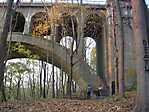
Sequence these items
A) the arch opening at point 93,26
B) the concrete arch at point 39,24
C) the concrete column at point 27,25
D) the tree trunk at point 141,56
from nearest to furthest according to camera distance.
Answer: the tree trunk at point 141,56 → the concrete arch at point 39,24 → the arch opening at point 93,26 → the concrete column at point 27,25

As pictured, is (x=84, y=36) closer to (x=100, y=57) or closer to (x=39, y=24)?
(x=39, y=24)

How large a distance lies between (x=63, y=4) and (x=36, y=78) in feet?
53.9

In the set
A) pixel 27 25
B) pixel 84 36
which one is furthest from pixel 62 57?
pixel 27 25

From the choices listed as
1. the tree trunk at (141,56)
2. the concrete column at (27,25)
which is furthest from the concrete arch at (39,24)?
the tree trunk at (141,56)

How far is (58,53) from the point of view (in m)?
37.2

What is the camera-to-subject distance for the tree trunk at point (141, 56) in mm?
11398

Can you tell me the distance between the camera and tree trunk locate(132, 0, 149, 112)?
1140 cm

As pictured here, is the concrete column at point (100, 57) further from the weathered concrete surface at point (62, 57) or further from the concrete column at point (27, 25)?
the concrete column at point (27, 25)

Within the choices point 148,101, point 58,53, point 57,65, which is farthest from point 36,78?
point 148,101

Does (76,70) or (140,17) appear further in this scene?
(76,70)

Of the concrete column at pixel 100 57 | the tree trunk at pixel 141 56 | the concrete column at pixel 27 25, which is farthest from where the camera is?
the concrete column at pixel 100 57

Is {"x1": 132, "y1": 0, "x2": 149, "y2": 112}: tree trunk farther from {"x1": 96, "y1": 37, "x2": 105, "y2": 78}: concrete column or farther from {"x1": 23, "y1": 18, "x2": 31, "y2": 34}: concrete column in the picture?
{"x1": 96, "y1": 37, "x2": 105, "y2": 78}: concrete column

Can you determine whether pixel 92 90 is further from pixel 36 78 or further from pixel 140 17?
pixel 140 17

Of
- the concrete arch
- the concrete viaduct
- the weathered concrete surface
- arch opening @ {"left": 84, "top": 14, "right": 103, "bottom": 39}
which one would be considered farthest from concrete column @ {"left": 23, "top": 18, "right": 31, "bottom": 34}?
arch opening @ {"left": 84, "top": 14, "right": 103, "bottom": 39}
